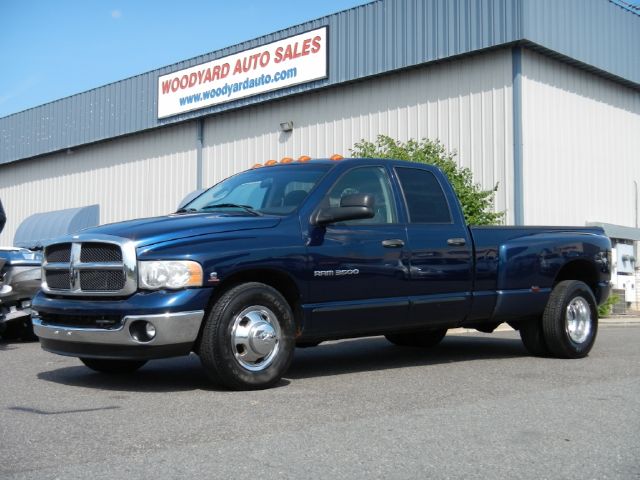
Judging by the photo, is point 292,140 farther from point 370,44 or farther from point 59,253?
point 59,253

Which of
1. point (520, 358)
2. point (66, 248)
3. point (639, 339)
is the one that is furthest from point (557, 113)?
point (66, 248)

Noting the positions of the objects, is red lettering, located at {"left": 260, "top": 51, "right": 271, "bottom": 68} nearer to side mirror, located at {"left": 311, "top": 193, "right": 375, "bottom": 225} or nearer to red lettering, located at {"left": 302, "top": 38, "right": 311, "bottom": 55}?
red lettering, located at {"left": 302, "top": 38, "right": 311, "bottom": 55}

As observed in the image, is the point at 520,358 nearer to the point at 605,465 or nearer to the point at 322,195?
the point at 322,195

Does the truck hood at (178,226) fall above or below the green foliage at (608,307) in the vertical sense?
above

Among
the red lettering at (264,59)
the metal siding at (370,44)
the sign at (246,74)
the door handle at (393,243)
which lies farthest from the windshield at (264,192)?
the red lettering at (264,59)

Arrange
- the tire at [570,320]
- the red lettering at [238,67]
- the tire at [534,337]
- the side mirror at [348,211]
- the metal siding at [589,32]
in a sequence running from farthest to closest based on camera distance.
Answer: the red lettering at [238,67], the metal siding at [589,32], the tire at [534,337], the tire at [570,320], the side mirror at [348,211]

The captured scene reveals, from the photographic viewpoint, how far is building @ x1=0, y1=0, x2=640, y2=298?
Result: 18359 millimetres

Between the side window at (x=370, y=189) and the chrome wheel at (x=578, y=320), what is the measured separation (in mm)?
2446

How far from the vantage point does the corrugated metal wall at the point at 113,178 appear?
26719 millimetres

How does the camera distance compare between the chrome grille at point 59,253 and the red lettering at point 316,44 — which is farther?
the red lettering at point 316,44

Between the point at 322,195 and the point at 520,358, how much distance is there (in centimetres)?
316

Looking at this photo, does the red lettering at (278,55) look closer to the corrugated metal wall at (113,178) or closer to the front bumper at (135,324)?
the corrugated metal wall at (113,178)

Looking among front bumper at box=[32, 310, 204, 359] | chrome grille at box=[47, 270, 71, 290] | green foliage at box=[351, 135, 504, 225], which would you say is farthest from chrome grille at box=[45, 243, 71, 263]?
green foliage at box=[351, 135, 504, 225]

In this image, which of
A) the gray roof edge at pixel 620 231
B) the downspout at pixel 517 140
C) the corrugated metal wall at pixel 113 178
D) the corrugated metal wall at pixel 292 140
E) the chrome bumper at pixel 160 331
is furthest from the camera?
the corrugated metal wall at pixel 113 178
